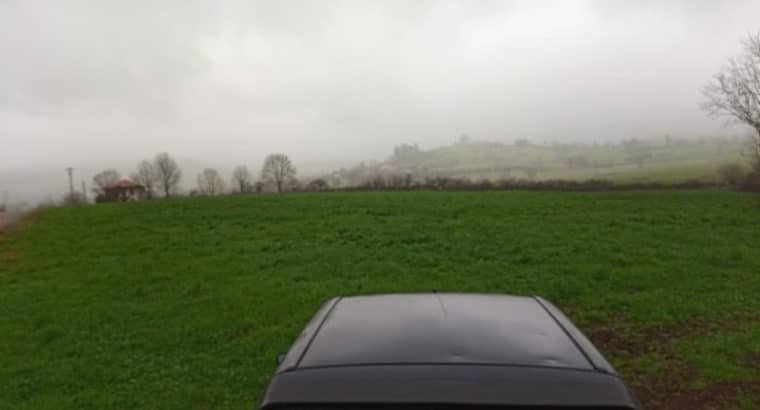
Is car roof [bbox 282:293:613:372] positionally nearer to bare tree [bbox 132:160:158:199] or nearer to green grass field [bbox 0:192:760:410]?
green grass field [bbox 0:192:760:410]

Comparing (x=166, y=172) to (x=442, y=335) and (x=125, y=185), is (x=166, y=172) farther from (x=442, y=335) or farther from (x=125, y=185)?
(x=442, y=335)

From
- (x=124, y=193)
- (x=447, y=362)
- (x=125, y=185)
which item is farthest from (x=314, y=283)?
(x=125, y=185)

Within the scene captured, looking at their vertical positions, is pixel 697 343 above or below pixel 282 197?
below

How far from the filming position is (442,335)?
218cm

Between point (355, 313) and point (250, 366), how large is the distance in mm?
4432

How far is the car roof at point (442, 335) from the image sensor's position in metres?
1.95

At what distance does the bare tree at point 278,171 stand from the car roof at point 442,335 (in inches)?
1269

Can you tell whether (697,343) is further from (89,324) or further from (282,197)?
(282,197)

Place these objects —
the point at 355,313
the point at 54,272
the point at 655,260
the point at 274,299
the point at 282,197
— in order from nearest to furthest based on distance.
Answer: the point at 355,313, the point at 274,299, the point at 655,260, the point at 54,272, the point at 282,197

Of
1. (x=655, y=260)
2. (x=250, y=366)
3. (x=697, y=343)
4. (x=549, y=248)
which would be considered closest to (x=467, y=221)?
(x=549, y=248)

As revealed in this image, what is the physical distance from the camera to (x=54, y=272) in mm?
12023

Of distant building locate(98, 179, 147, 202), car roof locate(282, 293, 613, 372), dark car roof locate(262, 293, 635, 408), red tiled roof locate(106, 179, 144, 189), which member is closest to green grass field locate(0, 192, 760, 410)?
car roof locate(282, 293, 613, 372)

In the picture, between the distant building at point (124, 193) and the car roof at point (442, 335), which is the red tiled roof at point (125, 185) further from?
the car roof at point (442, 335)

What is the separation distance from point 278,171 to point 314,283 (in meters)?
28.7
